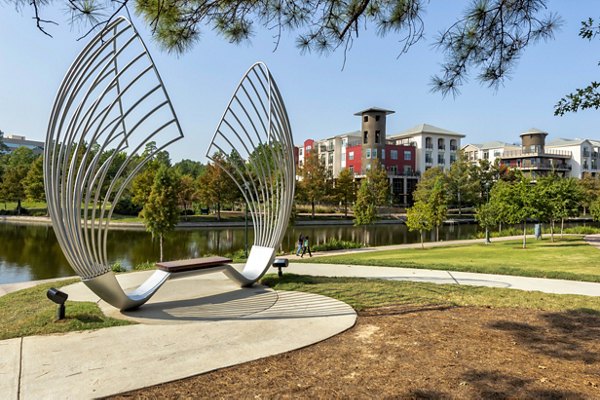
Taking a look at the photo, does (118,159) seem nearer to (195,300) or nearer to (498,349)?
(195,300)

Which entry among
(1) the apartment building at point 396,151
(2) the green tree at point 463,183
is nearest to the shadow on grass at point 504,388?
(2) the green tree at point 463,183

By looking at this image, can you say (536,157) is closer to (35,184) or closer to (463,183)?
(463,183)

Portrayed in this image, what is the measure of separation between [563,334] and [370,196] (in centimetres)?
3431

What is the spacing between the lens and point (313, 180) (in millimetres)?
56688

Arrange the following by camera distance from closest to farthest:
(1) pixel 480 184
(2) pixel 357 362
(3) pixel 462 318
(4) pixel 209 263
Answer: (2) pixel 357 362, (3) pixel 462 318, (4) pixel 209 263, (1) pixel 480 184

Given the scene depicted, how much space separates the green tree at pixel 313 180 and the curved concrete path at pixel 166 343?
45.9 m

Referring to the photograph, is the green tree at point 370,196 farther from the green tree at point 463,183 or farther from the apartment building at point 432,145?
the apartment building at point 432,145

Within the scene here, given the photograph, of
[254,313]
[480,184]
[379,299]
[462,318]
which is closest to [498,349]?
[462,318]

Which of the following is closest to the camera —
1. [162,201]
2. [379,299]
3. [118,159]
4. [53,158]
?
[53,158]

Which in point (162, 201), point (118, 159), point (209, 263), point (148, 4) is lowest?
point (209, 263)

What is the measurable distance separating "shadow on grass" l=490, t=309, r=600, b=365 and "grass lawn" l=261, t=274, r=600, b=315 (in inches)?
28.1

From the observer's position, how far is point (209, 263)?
34.3 feet

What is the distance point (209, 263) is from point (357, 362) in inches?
214

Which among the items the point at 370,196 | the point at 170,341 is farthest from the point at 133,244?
the point at 170,341
